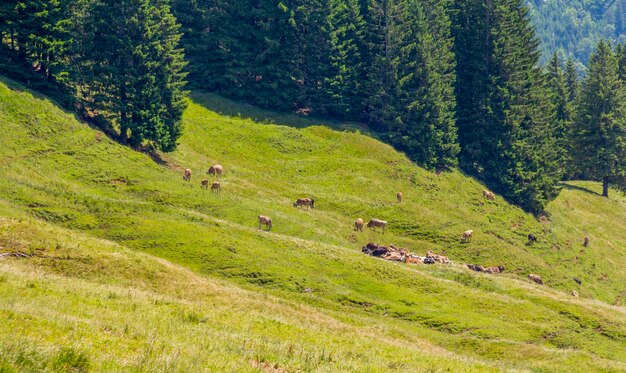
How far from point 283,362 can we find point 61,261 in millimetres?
24253

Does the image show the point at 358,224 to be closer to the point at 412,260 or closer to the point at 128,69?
the point at 412,260

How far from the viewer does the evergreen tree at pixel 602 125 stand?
12156 cm

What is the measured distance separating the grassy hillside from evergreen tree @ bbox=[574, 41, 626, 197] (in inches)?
772

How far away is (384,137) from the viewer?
344 ft

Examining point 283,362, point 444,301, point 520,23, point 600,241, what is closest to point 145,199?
point 444,301

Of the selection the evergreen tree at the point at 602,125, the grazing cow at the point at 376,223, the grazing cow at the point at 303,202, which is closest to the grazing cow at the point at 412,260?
the grazing cow at the point at 376,223

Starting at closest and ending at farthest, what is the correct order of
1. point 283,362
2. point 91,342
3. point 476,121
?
1. point 91,342
2. point 283,362
3. point 476,121

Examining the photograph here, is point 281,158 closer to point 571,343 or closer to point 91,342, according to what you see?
point 571,343

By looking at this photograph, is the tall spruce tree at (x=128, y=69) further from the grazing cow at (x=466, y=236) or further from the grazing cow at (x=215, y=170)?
the grazing cow at (x=466, y=236)

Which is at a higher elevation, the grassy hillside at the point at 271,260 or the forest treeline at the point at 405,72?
the forest treeline at the point at 405,72

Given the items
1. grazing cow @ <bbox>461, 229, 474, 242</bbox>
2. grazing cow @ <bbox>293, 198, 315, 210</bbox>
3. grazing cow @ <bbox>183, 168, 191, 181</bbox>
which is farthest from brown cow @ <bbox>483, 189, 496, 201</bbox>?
grazing cow @ <bbox>183, 168, 191, 181</bbox>

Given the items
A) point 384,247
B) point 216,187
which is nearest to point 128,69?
point 216,187

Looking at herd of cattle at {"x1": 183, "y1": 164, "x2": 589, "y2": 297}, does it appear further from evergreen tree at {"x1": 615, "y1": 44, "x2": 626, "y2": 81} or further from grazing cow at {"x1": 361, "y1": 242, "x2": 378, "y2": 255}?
evergreen tree at {"x1": 615, "y1": 44, "x2": 626, "y2": 81}

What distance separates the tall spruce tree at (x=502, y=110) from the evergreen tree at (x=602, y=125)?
37.8 feet
